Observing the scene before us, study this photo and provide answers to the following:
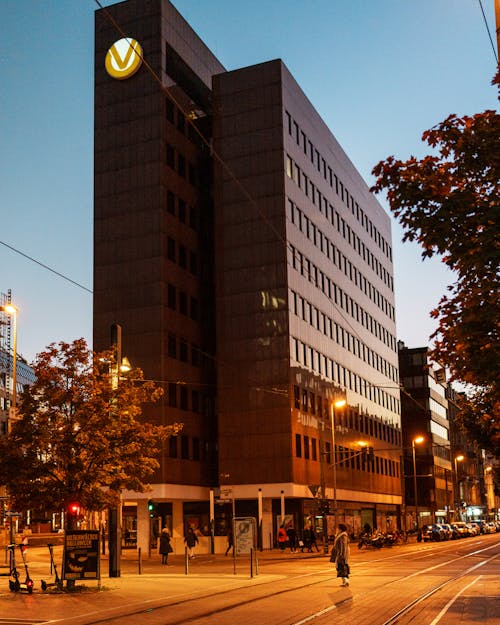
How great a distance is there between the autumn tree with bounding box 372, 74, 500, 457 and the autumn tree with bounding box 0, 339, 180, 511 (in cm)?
1255

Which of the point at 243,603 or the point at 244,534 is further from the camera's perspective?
the point at 244,534

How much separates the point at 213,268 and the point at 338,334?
46.6ft

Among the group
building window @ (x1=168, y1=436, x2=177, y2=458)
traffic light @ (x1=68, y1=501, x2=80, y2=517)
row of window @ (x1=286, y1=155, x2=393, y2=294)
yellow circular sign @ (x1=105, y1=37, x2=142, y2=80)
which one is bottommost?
traffic light @ (x1=68, y1=501, x2=80, y2=517)

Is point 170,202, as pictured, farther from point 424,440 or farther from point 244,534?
point 424,440

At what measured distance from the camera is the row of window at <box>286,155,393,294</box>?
70250 mm

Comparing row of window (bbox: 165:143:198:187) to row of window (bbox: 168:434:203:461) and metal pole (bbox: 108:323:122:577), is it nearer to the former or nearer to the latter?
row of window (bbox: 168:434:203:461)

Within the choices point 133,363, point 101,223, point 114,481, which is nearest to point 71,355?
point 114,481

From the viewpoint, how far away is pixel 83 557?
77.2 feet

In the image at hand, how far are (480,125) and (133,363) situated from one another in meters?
50.8

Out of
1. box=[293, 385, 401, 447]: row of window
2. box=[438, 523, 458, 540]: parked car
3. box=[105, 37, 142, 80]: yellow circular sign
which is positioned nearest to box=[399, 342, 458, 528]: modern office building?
box=[293, 385, 401, 447]: row of window

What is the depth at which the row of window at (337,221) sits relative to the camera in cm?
7025

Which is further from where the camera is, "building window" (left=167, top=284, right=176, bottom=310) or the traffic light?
"building window" (left=167, top=284, right=176, bottom=310)

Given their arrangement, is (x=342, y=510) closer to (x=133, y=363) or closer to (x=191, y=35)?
(x=133, y=363)

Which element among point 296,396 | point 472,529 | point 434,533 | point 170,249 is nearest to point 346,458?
point 296,396
